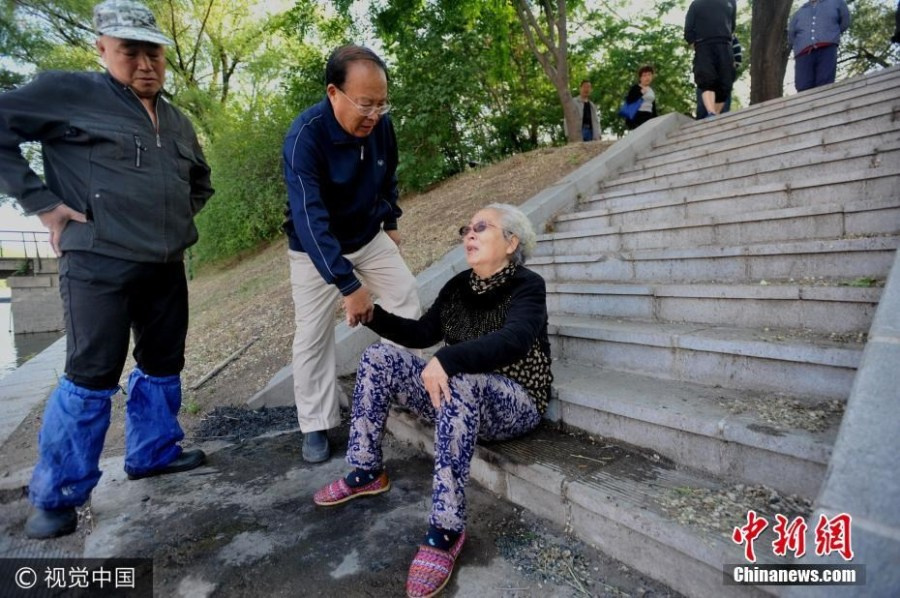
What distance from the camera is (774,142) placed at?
4391 millimetres

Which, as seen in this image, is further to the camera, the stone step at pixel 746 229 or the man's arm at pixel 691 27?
the man's arm at pixel 691 27

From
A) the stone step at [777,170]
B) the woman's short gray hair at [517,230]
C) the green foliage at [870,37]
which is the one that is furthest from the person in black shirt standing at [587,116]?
the green foliage at [870,37]

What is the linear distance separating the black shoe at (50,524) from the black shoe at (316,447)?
1.04 meters

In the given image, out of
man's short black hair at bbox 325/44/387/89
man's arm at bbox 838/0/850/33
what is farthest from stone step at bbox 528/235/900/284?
man's arm at bbox 838/0/850/33

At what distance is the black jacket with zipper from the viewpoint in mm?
2014

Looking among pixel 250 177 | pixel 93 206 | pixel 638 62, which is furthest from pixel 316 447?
pixel 638 62

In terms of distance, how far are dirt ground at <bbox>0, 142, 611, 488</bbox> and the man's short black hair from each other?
2438 mm

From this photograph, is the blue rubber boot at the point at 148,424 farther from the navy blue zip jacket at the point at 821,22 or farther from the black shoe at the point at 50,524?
the navy blue zip jacket at the point at 821,22

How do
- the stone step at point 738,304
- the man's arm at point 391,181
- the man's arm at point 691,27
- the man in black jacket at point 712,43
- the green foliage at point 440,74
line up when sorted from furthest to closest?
the green foliage at point 440,74
the man's arm at point 691,27
the man in black jacket at point 712,43
the man's arm at point 391,181
the stone step at point 738,304

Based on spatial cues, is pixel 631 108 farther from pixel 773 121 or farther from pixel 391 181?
pixel 391 181

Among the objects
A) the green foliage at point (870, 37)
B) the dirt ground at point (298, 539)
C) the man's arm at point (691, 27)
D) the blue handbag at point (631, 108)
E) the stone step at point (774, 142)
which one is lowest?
the dirt ground at point (298, 539)

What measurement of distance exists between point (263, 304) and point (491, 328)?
4.43m

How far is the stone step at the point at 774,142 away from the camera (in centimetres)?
373

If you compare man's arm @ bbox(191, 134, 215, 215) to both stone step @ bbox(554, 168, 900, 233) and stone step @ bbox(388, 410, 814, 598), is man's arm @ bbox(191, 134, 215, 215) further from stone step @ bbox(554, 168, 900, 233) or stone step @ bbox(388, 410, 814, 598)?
stone step @ bbox(554, 168, 900, 233)
